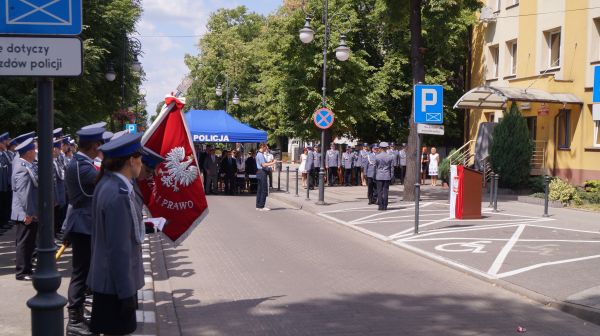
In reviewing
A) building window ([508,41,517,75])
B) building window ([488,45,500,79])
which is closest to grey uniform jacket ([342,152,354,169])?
building window ([488,45,500,79])

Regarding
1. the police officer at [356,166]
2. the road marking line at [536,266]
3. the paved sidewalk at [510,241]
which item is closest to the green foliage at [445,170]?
the police officer at [356,166]

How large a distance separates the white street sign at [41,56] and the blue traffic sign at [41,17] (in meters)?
0.08

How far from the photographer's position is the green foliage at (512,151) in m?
23.3

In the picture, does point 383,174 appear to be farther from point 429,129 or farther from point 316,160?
point 316,160

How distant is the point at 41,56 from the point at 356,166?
87.6 feet

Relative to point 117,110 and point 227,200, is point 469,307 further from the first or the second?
point 117,110

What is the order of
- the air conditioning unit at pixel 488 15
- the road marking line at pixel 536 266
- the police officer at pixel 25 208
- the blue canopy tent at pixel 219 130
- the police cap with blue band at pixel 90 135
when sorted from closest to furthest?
the police cap with blue band at pixel 90 135 < the police officer at pixel 25 208 < the road marking line at pixel 536 266 < the blue canopy tent at pixel 219 130 < the air conditioning unit at pixel 488 15

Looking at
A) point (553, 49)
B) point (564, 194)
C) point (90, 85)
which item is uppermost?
point (553, 49)

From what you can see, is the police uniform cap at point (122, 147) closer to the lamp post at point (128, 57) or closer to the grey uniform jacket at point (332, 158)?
the lamp post at point (128, 57)

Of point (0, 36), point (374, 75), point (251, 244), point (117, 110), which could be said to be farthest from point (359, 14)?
point (0, 36)

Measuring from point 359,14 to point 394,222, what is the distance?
2033cm

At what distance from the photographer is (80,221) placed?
6.13m

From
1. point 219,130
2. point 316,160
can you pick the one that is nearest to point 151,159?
point 219,130

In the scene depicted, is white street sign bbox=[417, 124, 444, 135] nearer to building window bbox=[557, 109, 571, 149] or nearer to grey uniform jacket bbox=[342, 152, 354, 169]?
building window bbox=[557, 109, 571, 149]
